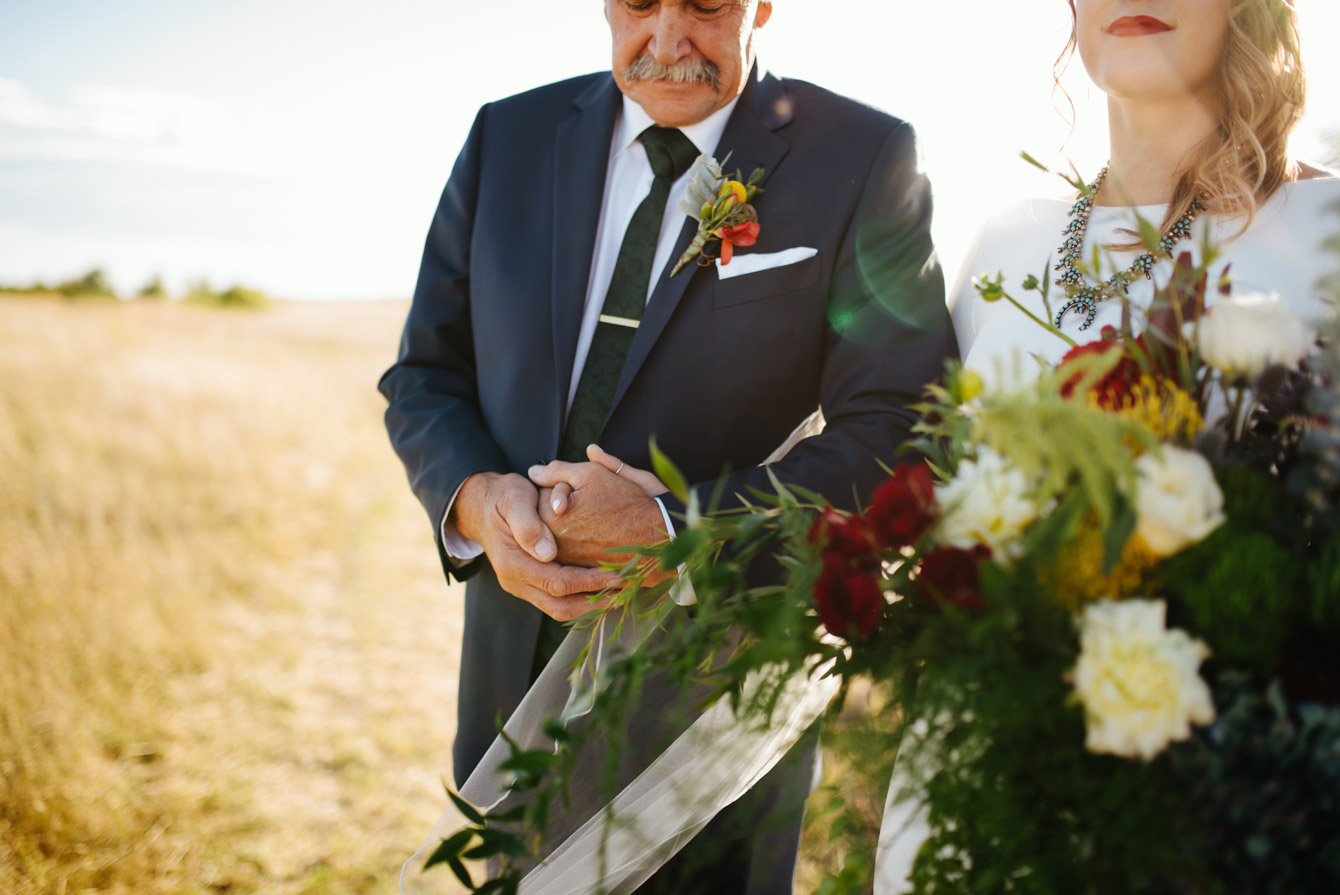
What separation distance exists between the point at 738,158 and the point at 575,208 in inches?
17.2

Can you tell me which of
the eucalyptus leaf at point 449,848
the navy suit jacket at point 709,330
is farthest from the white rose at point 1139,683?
the navy suit jacket at point 709,330

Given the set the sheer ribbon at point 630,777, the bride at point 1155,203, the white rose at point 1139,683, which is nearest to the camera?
the white rose at point 1139,683

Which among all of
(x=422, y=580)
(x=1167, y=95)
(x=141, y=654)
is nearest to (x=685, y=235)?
(x=1167, y=95)

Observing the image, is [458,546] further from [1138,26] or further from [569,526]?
[1138,26]

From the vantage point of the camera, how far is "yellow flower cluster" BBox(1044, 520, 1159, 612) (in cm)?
79

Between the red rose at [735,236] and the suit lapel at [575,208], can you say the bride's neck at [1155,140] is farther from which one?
the suit lapel at [575,208]

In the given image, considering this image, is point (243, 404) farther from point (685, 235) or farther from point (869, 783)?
point (869, 783)

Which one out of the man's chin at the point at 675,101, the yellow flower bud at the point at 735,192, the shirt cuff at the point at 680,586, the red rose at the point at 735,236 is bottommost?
the shirt cuff at the point at 680,586

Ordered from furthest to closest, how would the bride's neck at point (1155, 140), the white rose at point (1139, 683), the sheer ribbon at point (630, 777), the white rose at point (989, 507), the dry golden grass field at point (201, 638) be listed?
the dry golden grass field at point (201, 638) < the bride's neck at point (1155, 140) < the sheer ribbon at point (630, 777) < the white rose at point (989, 507) < the white rose at point (1139, 683)

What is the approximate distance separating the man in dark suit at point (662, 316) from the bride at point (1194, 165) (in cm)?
31

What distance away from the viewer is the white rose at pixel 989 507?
80 centimetres

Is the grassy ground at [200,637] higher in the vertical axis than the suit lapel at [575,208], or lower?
lower

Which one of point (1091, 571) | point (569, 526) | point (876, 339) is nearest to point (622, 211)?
point (876, 339)

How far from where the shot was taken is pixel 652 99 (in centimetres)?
210
